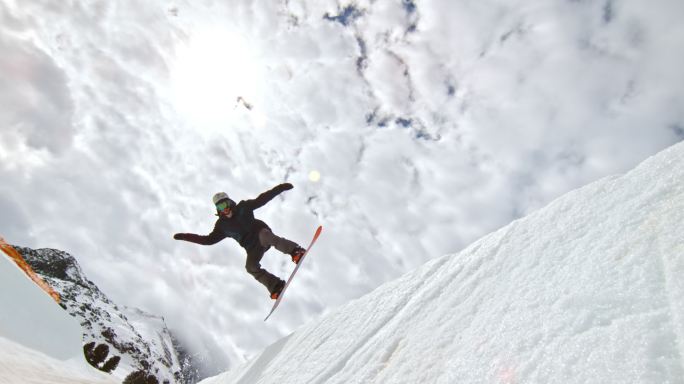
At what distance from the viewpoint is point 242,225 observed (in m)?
9.59

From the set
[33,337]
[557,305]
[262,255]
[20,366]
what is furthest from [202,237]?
[557,305]

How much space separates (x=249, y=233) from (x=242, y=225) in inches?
9.7

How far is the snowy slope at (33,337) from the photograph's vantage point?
28.3ft

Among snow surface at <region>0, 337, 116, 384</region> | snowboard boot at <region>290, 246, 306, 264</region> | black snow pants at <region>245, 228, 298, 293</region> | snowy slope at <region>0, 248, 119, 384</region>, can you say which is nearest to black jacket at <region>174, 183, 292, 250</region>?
black snow pants at <region>245, 228, 298, 293</region>

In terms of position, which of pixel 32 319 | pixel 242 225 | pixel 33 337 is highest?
pixel 242 225

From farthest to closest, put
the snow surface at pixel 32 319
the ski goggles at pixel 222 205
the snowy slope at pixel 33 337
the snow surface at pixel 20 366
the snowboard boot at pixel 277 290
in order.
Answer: the snow surface at pixel 32 319 < the ski goggles at pixel 222 205 < the snowboard boot at pixel 277 290 < the snowy slope at pixel 33 337 < the snow surface at pixel 20 366

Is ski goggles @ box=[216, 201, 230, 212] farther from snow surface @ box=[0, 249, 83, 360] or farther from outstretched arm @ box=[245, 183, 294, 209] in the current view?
snow surface @ box=[0, 249, 83, 360]

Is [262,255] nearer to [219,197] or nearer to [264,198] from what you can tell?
[264,198]

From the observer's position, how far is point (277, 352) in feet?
20.1

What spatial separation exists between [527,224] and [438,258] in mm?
1300

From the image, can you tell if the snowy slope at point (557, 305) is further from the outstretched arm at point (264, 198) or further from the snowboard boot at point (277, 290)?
the outstretched arm at point (264, 198)

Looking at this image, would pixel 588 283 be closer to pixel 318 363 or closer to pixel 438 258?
pixel 438 258

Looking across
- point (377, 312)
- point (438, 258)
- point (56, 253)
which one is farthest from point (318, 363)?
point (56, 253)

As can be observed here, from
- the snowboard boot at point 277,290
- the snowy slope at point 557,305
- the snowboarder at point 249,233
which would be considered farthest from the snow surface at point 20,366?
the snowy slope at point 557,305
